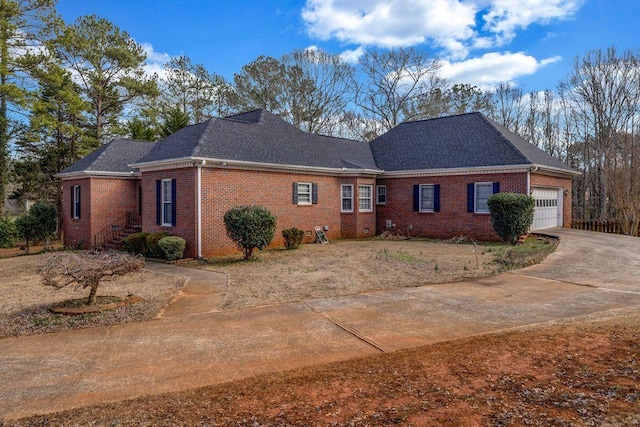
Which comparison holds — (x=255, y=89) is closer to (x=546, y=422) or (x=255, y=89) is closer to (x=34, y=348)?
(x=34, y=348)

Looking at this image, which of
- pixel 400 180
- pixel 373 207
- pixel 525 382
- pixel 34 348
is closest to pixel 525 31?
pixel 400 180

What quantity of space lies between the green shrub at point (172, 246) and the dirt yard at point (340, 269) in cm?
124

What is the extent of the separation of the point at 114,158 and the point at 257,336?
17.9 metres

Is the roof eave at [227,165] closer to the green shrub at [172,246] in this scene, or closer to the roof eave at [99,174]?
the green shrub at [172,246]

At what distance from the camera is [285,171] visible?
55.6ft

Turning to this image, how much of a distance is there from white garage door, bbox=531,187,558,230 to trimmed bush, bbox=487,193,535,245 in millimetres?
3090

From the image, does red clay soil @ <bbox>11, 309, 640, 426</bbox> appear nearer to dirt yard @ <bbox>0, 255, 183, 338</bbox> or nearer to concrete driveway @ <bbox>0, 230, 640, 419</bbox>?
concrete driveway @ <bbox>0, 230, 640, 419</bbox>

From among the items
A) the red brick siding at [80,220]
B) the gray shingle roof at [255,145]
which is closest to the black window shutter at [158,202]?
the gray shingle roof at [255,145]

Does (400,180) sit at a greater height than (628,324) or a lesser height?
greater

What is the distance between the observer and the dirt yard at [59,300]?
667cm

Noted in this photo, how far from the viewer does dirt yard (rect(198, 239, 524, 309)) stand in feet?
29.4

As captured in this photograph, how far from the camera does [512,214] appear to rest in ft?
51.0

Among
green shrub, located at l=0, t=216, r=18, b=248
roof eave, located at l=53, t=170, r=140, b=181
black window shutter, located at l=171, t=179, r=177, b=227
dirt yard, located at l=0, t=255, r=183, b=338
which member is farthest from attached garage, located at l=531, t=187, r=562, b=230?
green shrub, located at l=0, t=216, r=18, b=248

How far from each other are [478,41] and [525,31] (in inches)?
135
